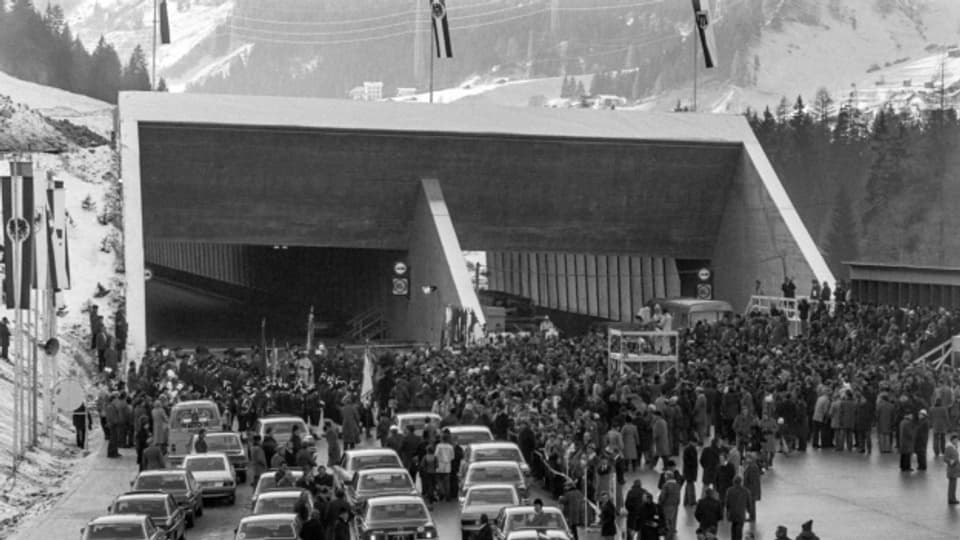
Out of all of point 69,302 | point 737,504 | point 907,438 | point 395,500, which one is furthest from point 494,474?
point 69,302

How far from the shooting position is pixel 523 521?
21.4 meters

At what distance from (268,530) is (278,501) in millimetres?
1741

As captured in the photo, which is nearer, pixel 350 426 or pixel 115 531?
pixel 115 531

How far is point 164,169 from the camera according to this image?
54000 millimetres

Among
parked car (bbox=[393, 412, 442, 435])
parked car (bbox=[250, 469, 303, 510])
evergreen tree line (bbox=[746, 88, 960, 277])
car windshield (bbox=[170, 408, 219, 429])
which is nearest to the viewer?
parked car (bbox=[250, 469, 303, 510])

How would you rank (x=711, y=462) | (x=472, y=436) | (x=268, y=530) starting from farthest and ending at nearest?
1. (x=472, y=436)
2. (x=711, y=462)
3. (x=268, y=530)

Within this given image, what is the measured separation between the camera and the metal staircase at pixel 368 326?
61250 millimetres

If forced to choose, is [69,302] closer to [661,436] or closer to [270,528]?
[661,436]

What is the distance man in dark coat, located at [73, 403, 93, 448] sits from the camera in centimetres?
3325

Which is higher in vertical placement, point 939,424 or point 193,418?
point 193,418

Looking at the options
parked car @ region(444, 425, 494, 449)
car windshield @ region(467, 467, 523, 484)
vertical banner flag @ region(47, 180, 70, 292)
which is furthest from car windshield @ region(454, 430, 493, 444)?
vertical banner flag @ region(47, 180, 70, 292)

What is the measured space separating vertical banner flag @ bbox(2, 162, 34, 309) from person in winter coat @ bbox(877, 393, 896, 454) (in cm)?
1550

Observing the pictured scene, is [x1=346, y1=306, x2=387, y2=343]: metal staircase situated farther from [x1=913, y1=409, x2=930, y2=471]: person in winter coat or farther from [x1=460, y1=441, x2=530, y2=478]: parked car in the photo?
[x1=460, y1=441, x2=530, y2=478]: parked car

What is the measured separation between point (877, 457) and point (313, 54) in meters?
96.6
